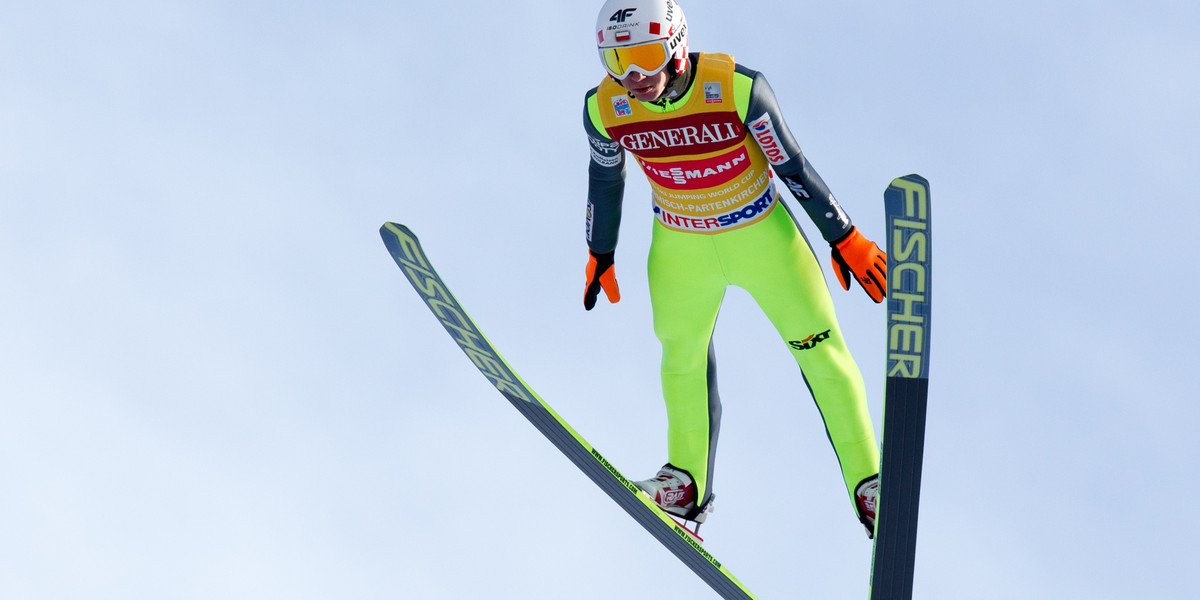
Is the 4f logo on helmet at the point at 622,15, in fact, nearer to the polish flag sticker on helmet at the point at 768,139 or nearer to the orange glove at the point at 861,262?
the polish flag sticker on helmet at the point at 768,139

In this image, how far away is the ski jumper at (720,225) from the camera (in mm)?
5566

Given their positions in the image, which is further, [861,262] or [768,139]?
[861,262]

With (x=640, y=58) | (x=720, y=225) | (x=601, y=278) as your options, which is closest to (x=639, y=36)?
(x=640, y=58)

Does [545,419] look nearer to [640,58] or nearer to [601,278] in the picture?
[601,278]

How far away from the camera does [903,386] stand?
5.13m

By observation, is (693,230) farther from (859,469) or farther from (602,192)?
(859,469)

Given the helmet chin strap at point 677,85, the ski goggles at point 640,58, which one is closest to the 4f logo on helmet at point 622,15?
the ski goggles at point 640,58

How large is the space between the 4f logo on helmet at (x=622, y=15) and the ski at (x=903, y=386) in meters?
1.43

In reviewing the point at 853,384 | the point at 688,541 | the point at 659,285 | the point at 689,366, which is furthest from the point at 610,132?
the point at 688,541

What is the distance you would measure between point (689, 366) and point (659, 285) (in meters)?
0.48

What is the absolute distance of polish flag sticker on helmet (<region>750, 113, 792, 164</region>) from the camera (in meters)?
5.51

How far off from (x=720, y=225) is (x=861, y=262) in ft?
2.29

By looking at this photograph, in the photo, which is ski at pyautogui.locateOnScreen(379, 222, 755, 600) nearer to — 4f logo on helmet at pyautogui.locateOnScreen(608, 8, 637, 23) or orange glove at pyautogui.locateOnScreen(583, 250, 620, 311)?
orange glove at pyautogui.locateOnScreen(583, 250, 620, 311)

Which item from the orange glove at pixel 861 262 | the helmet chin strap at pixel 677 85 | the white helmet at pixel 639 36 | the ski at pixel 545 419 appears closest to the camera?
the white helmet at pixel 639 36
